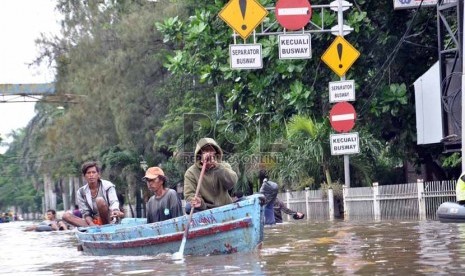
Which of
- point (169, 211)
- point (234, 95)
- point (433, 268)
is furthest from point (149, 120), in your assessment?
point (433, 268)

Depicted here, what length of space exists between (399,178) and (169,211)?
20.4 m

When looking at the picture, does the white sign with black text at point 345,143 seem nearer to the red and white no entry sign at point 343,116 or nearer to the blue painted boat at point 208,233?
the red and white no entry sign at point 343,116

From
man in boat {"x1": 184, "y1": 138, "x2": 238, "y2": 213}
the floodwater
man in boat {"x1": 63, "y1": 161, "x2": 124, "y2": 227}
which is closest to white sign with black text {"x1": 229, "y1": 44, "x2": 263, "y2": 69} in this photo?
the floodwater

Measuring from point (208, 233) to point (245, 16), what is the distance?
890cm

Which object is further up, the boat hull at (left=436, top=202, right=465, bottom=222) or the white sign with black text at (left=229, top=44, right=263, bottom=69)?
the white sign with black text at (left=229, top=44, right=263, bottom=69)

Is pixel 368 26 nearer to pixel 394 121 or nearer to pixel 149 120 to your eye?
pixel 394 121

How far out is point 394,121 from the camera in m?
25.6

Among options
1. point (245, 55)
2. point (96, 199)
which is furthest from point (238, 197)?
point (96, 199)

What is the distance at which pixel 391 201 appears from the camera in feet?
75.6

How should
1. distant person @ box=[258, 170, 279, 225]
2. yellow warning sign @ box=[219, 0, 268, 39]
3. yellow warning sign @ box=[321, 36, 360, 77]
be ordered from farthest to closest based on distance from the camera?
yellow warning sign @ box=[321, 36, 360, 77] → yellow warning sign @ box=[219, 0, 268, 39] → distant person @ box=[258, 170, 279, 225]

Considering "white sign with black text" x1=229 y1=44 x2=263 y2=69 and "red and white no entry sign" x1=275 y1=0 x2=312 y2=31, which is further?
"red and white no entry sign" x1=275 y1=0 x2=312 y2=31

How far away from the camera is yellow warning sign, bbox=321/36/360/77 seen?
2248cm

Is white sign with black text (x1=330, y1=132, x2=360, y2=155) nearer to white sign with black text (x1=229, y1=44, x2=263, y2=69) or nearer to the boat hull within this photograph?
white sign with black text (x1=229, y1=44, x2=263, y2=69)

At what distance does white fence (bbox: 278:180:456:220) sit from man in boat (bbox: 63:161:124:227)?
798cm
